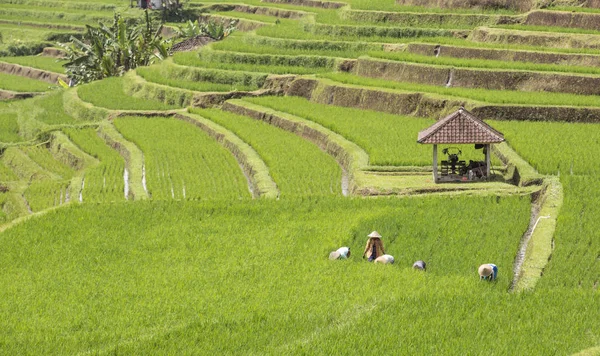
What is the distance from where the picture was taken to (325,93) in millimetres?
28250

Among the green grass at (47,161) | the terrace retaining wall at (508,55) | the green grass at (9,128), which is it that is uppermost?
the terrace retaining wall at (508,55)

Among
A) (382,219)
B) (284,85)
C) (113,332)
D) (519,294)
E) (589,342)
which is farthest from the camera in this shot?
(284,85)

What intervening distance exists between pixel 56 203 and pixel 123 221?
4303mm

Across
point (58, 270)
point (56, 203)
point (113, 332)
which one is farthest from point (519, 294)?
point (56, 203)

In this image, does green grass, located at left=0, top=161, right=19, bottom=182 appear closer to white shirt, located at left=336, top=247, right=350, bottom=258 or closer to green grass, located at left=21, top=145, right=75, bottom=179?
green grass, located at left=21, top=145, right=75, bottom=179

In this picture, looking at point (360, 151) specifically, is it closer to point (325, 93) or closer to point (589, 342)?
point (325, 93)

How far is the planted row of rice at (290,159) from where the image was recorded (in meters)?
20.0

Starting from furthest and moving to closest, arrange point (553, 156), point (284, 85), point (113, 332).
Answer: point (284, 85), point (553, 156), point (113, 332)

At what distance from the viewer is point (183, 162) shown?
2311 cm

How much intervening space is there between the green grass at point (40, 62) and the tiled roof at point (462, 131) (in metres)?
27.3

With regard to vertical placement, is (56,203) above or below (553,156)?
below

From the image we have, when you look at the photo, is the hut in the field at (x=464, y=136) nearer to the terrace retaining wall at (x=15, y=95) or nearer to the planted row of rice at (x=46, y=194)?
the planted row of rice at (x=46, y=194)

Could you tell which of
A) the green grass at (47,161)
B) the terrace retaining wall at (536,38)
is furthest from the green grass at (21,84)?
the terrace retaining wall at (536,38)

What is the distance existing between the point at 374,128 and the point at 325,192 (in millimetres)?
4770
